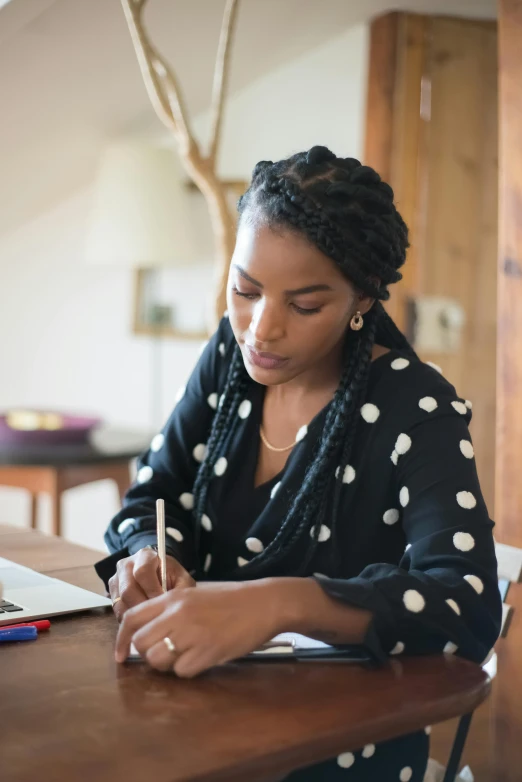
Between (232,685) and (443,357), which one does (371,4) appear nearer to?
(443,357)

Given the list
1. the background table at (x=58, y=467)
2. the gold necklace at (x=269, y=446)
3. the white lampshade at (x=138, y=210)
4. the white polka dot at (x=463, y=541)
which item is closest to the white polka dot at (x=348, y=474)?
the gold necklace at (x=269, y=446)

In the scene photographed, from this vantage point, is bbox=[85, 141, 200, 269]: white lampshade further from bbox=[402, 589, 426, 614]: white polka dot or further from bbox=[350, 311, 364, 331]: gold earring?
bbox=[402, 589, 426, 614]: white polka dot

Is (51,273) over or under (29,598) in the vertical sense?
over

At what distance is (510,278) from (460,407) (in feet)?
1.75

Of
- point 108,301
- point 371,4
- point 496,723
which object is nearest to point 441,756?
point 496,723

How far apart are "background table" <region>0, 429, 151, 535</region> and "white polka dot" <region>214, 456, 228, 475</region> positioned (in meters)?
1.31

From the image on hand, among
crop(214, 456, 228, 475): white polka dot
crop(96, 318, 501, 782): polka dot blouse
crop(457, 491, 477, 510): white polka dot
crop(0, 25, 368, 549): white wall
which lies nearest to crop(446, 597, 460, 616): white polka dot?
crop(96, 318, 501, 782): polka dot blouse

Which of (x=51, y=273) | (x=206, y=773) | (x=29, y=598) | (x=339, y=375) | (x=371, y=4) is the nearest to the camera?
(x=206, y=773)

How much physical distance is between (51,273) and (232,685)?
10.7 feet

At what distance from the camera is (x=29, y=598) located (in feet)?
3.80

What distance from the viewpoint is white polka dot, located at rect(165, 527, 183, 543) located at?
4.52ft

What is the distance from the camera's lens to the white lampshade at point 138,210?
3223mm

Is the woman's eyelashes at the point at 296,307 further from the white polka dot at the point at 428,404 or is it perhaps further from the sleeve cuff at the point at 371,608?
the sleeve cuff at the point at 371,608

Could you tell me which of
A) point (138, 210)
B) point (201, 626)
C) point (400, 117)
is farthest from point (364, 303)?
point (138, 210)
